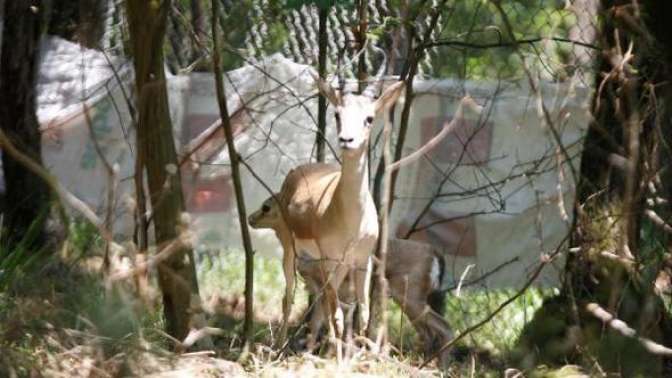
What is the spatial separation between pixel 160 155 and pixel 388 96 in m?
1.11

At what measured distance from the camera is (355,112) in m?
5.22

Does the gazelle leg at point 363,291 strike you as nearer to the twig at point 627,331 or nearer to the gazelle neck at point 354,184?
the gazelle neck at point 354,184

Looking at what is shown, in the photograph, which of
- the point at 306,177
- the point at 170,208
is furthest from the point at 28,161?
the point at 306,177

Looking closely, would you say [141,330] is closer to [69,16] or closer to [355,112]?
[355,112]

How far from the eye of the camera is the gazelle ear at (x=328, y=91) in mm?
5051

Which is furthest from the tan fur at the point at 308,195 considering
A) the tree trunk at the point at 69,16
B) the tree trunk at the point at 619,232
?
the tree trunk at the point at 69,16

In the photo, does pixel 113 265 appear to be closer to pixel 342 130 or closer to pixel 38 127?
pixel 342 130

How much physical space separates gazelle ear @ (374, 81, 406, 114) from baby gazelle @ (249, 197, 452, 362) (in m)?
0.90

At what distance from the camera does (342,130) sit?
17.0 ft

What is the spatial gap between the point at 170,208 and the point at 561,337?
175 centimetres

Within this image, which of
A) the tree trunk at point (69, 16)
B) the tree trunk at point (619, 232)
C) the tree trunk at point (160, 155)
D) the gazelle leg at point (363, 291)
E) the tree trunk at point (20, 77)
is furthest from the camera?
the tree trunk at point (69, 16)

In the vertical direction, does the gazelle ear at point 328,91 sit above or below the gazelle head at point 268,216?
above

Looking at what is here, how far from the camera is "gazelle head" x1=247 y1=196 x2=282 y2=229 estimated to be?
19.7ft

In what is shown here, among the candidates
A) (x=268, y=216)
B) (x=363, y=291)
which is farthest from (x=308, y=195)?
(x=363, y=291)
